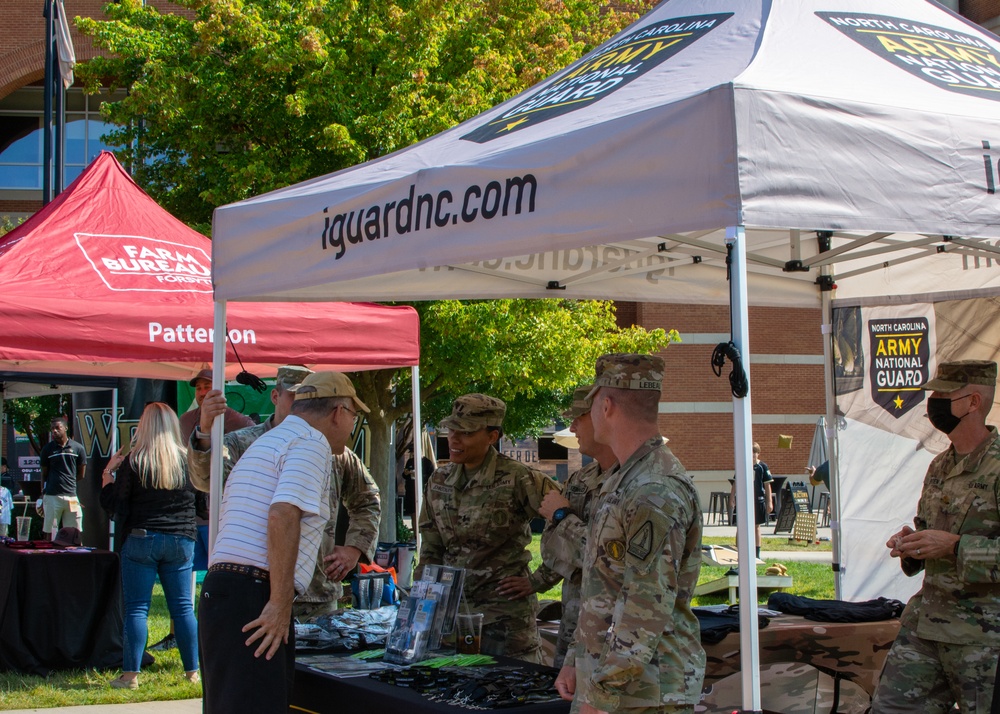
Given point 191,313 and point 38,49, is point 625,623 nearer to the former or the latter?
point 191,313

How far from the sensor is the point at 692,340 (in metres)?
28.1

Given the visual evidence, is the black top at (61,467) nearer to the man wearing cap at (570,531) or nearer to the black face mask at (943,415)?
the man wearing cap at (570,531)

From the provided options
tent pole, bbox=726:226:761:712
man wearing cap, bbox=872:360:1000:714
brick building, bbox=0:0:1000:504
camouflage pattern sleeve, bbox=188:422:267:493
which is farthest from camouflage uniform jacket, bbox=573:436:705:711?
brick building, bbox=0:0:1000:504

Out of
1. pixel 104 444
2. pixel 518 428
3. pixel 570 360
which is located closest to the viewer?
pixel 104 444

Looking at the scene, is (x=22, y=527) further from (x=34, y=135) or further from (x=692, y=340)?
(x=34, y=135)

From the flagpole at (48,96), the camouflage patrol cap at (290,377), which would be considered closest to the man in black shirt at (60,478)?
the flagpole at (48,96)

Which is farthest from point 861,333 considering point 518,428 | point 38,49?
point 38,49

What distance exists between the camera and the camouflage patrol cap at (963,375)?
418cm

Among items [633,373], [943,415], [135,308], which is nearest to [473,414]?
[633,373]

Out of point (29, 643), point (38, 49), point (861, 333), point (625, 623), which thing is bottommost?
point (29, 643)

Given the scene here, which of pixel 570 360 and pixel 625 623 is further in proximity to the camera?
pixel 570 360

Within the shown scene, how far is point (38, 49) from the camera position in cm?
2677

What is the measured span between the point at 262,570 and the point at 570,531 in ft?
3.80

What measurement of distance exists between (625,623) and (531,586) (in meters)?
1.87
